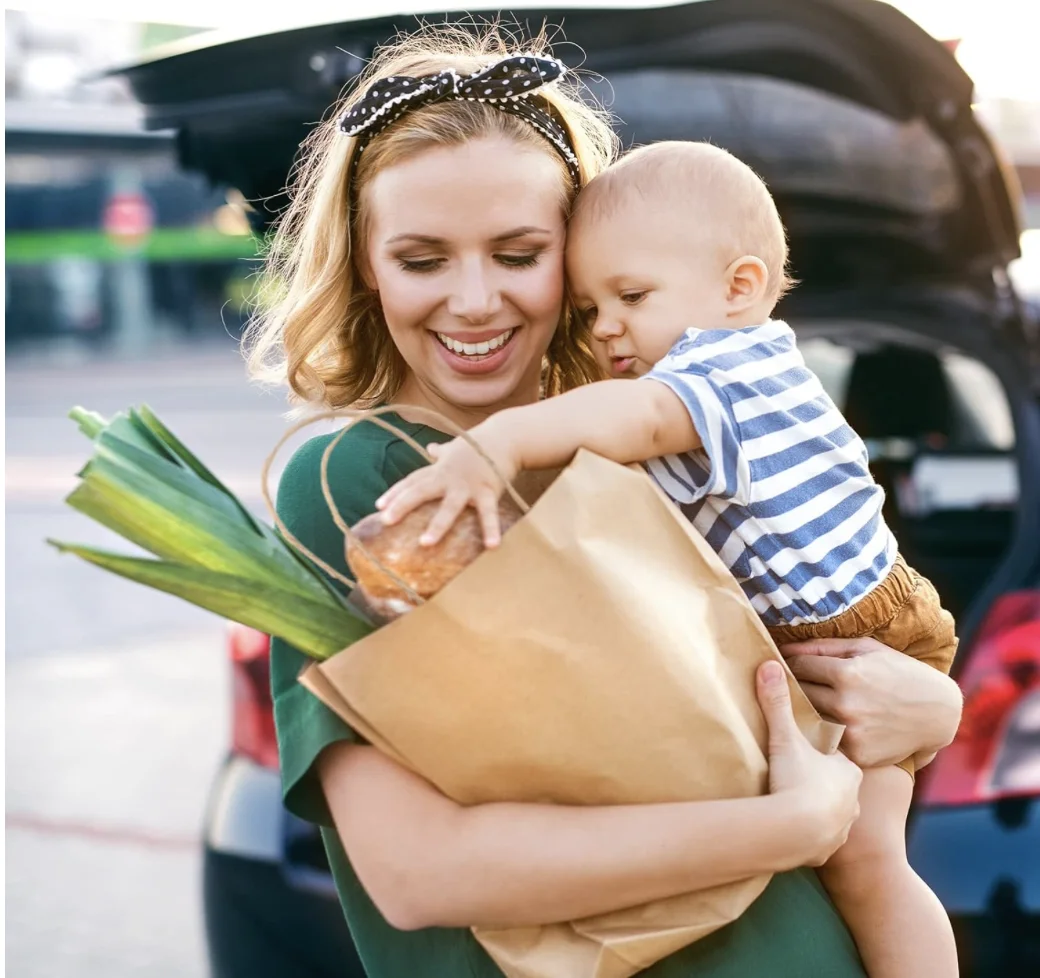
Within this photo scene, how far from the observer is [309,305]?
162 centimetres

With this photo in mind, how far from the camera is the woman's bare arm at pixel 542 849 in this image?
1.15 meters

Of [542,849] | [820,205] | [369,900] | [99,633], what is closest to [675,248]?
[542,849]

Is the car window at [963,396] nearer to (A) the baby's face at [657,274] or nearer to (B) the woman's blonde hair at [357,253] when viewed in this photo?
(B) the woman's blonde hair at [357,253]

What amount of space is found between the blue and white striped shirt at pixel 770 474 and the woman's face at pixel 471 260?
0.20 m

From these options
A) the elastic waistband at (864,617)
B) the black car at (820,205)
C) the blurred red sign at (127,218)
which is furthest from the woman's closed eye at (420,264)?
the blurred red sign at (127,218)

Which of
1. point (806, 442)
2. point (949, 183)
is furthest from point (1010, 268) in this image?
point (806, 442)

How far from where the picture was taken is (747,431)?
4.21ft

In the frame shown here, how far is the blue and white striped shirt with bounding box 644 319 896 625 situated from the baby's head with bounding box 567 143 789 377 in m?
0.05

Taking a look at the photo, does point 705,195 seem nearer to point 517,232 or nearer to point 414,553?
point 517,232

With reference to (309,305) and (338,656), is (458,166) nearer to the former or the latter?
(309,305)

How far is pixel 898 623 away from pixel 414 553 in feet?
2.11

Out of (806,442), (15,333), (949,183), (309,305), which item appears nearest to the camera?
(806,442)

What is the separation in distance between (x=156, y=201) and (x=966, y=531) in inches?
759

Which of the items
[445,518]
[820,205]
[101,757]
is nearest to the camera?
[445,518]
